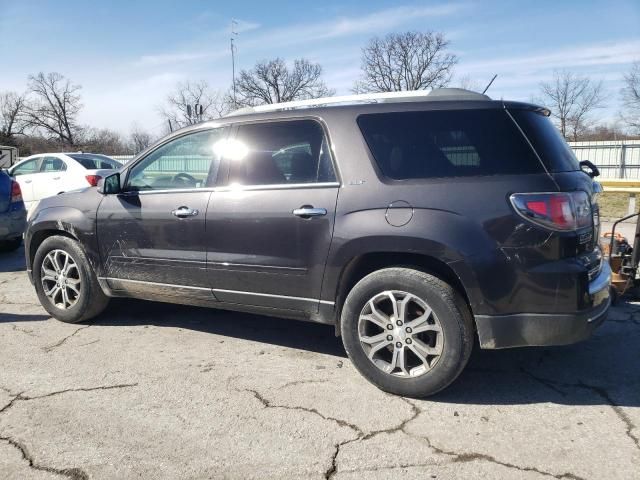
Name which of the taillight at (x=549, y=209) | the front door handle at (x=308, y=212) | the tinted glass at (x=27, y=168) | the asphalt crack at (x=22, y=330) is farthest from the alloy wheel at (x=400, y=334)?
the tinted glass at (x=27, y=168)

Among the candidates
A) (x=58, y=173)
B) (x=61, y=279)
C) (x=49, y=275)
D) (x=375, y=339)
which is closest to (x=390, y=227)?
(x=375, y=339)

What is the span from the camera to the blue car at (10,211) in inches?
314

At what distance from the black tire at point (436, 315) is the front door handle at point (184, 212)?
1418mm

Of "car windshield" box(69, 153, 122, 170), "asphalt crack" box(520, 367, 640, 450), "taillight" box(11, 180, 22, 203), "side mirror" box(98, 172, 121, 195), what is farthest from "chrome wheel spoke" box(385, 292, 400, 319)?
"car windshield" box(69, 153, 122, 170)

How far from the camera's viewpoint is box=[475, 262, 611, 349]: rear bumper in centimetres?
288

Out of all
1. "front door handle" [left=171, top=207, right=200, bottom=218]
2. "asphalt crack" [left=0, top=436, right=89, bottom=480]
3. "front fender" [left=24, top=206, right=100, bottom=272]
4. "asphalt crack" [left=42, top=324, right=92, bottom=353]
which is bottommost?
"asphalt crack" [left=0, top=436, right=89, bottom=480]

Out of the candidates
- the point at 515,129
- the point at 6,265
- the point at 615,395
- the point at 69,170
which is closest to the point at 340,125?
the point at 515,129

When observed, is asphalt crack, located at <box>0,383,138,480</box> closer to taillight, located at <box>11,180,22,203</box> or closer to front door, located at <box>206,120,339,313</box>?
front door, located at <box>206,120,339,313</box>

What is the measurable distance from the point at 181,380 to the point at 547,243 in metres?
2.50

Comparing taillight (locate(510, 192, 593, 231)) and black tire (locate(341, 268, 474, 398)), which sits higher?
taillight (locate(510, 192, 593, 231))

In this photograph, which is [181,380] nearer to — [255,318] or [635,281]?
[255,318]

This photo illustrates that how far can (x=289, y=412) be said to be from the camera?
302 centimetres

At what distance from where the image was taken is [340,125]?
343cm

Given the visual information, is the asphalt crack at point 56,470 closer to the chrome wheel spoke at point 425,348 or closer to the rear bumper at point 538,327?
the chrome wheel spoke at point 425,348
